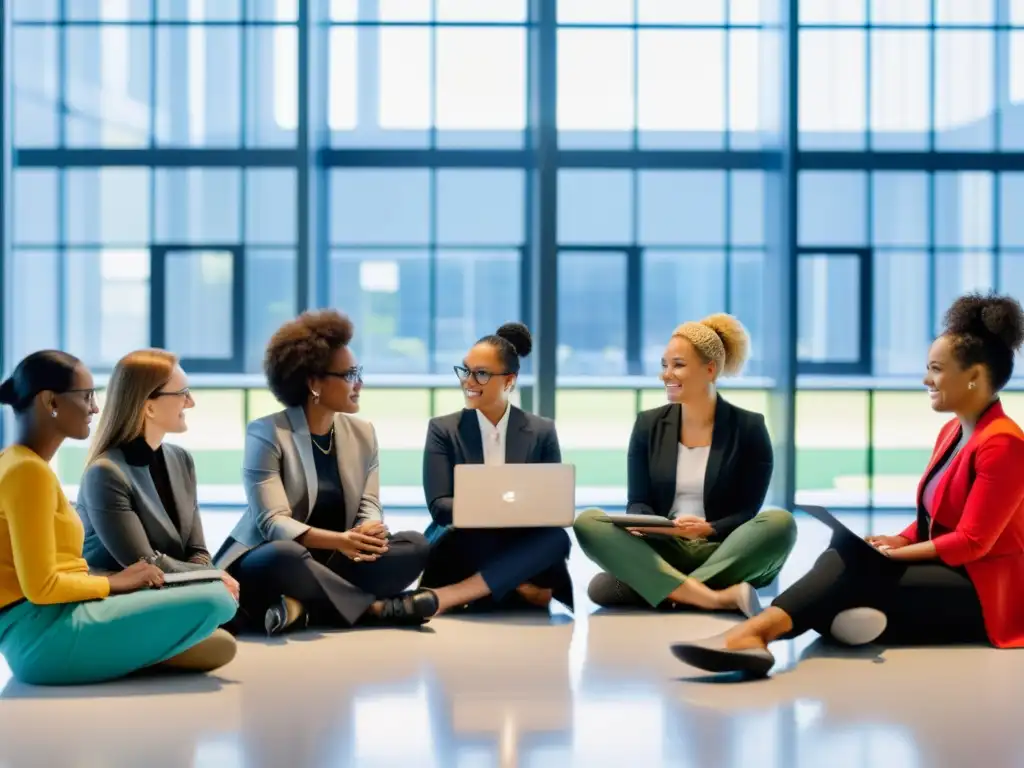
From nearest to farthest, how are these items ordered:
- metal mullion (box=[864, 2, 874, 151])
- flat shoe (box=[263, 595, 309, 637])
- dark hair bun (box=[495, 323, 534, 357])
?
flat shoe (box=[263, 595, 309, 637]) < dark hair bun (box=[495, 323, 534, 357]) < metal mullion (box=[864, 2, 874, 151])

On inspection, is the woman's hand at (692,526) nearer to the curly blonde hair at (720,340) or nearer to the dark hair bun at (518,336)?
the curly blonde hair at (720,340)

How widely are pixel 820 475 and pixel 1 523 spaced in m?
9.60

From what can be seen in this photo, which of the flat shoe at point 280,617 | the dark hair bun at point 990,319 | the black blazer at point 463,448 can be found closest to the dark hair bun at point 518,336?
the black blazer at point 463,448

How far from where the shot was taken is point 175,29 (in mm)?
10445

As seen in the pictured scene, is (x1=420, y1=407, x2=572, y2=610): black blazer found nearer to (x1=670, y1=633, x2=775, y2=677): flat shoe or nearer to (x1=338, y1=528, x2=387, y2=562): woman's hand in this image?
(x1=338, y1=528, x2=387, y2=562): woman's hand

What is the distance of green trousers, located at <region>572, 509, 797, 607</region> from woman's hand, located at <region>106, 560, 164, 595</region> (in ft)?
6.20

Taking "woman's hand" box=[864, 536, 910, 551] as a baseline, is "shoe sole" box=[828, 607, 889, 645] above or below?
below

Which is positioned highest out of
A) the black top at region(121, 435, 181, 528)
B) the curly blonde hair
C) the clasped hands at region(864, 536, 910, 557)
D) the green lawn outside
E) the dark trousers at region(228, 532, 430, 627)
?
the curly blonde hair

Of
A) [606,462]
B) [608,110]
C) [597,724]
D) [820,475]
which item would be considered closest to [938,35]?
[608,110]

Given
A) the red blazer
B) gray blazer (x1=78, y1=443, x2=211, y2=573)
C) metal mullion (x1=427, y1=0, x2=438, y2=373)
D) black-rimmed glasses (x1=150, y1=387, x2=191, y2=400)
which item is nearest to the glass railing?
metal mullion (x1=427, y1=0, x2=438, y2=373)

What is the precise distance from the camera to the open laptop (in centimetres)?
511

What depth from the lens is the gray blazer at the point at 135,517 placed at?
4219 millimetres

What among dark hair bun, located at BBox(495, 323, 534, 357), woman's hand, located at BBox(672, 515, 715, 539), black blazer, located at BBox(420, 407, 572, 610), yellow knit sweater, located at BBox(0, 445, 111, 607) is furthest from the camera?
dark hair bun, located at BBox(495, 323, 534, 357)

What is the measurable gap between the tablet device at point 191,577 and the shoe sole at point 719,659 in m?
1.51
